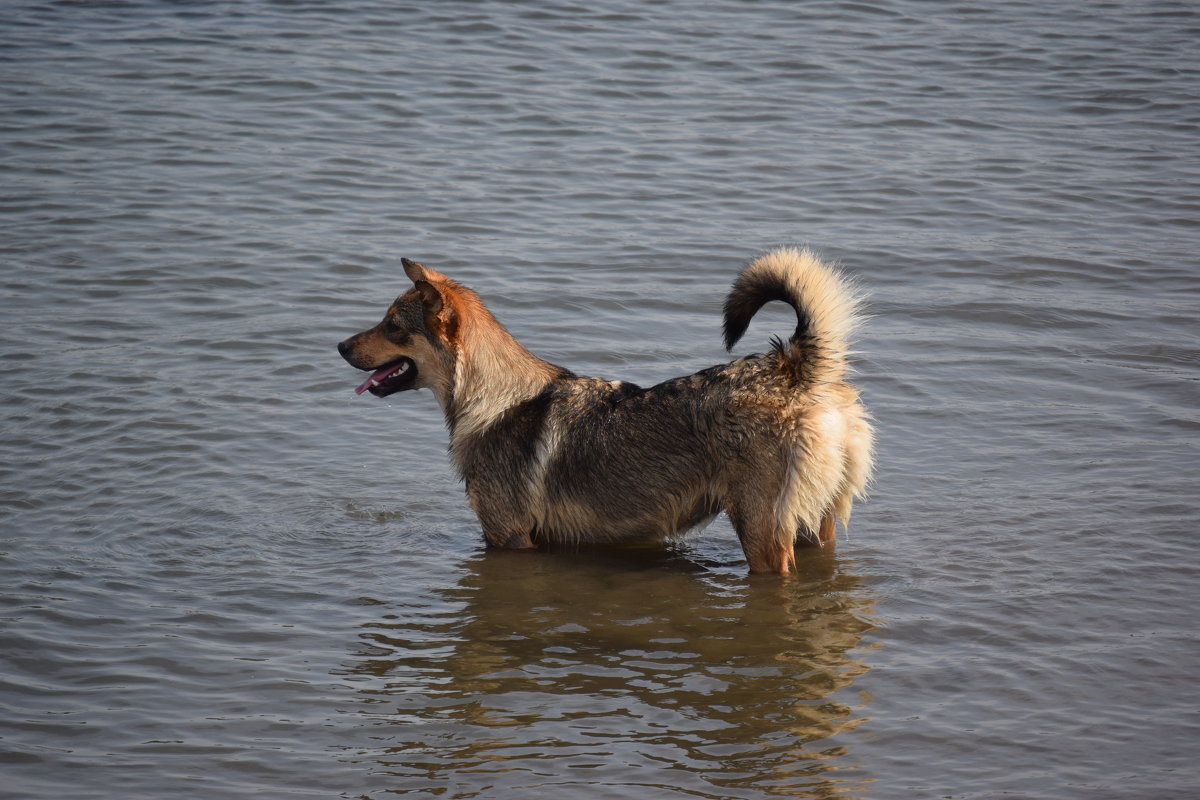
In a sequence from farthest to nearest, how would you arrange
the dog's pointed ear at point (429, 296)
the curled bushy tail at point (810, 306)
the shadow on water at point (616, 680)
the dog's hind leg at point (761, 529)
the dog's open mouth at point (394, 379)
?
1. the dog's open mouth at point (394, 379)
2. the dog's pointed ear at point (429, 296)
3. the dog's hind leg at point (761, 529)
4. the curled bushy tail at point (810, 306)
5. the shadow on water at point (616, 680)

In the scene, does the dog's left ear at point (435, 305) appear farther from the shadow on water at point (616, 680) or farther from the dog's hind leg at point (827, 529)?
the dog's hind leg at point (827, 529)

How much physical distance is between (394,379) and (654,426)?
1533mm

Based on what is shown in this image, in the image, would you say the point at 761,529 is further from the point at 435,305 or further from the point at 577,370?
the point at 577,370

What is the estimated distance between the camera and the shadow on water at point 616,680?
4.43 metres

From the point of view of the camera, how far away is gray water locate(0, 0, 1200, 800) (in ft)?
15.4

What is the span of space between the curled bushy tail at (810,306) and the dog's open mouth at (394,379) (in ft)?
6.42

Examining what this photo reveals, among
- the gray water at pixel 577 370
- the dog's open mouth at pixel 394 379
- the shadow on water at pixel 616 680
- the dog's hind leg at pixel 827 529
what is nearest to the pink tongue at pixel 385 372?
the dog's open mouth at pixel 394 379

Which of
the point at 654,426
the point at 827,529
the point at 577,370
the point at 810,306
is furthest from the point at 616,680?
the point at 577,370

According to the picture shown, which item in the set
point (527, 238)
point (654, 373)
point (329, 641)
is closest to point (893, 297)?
point (654, 373)

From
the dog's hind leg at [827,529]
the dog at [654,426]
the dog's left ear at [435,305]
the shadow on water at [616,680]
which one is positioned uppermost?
the dog's left ear at [435,305]

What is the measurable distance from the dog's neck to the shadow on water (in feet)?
2.45

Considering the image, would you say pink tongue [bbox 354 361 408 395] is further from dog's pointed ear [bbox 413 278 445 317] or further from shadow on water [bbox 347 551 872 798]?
shadow on water [bbox 347 551 872 798]

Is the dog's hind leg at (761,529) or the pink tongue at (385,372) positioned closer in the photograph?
the dog's hind leg at (761,529)

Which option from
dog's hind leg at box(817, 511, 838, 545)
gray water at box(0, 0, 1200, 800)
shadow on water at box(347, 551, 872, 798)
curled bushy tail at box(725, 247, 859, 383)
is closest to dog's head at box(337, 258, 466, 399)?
gray water at box(0, 0, 1200, 800)
